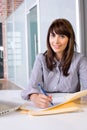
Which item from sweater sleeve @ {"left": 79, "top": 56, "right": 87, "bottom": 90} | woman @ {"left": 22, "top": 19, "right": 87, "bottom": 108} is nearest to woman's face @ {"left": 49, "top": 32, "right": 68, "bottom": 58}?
woman @ {"left": 22, "top": 19, "right": 87, "bottom": 108}

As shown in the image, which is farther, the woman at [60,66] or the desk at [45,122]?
the woman at [60,66]

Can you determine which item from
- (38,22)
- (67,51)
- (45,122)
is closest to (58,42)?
(67,51)

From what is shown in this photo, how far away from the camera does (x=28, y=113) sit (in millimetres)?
871

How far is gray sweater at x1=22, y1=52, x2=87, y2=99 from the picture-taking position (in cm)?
158

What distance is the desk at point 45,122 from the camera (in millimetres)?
689

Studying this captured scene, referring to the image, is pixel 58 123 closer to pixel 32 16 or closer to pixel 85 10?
pixel 85 10

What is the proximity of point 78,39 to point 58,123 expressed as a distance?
166 centimetres

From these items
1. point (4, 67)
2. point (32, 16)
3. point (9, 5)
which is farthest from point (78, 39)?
point (4, 67)

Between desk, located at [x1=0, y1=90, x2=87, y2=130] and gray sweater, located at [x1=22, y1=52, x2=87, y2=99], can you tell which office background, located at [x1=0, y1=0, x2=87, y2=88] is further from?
desk, located at [x1=0, y1=90, x2=87, y2=130]

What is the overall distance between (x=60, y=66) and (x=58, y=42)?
0.17m

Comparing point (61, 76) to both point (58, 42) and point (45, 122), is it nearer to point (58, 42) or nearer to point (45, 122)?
point (58, 42)

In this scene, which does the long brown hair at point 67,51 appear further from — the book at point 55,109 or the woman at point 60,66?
the book at point 55,109

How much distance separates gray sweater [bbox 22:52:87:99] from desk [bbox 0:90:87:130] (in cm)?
70

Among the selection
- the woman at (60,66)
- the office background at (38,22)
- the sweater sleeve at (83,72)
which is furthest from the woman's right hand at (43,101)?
the office background at (38,22)
